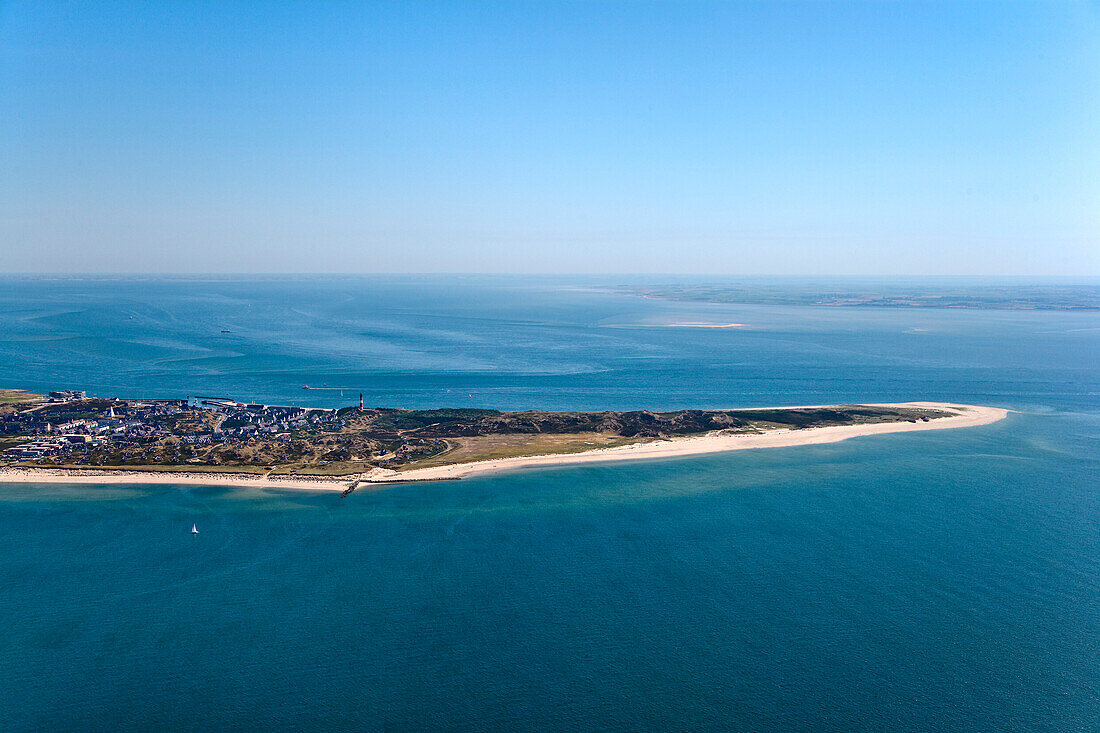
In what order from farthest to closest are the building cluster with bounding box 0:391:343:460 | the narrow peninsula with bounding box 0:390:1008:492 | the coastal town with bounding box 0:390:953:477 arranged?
the building cluster with bounding box 0:391:343:460
the coastal town with bounding box 0:390:953:477
the narrow peninsula with bounding box 0:390:1008:492

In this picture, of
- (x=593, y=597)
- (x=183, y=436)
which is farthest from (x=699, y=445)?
(x=183, y=436)

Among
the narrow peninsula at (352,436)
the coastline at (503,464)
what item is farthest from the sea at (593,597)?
the narrow peninsula at (352,436)

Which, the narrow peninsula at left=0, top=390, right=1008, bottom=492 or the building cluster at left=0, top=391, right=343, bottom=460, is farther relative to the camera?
the building cluster at left=0, top=391, right=343, bottom=460

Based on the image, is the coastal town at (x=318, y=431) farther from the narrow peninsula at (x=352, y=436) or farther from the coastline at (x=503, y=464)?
the coastline at (x=503, y=464)

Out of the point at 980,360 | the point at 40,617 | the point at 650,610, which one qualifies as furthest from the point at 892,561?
the point at 980,360

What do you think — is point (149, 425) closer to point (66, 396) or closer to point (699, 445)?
point (66, 396)

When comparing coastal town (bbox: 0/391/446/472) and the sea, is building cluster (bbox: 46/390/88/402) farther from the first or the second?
the sea

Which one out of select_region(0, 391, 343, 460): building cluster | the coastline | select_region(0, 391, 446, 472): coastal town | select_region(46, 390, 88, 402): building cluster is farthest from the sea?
select_region(46, 390, 88, 402): building cluster
